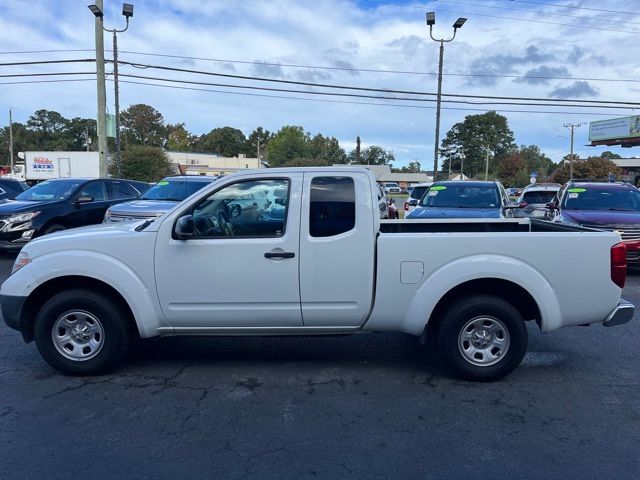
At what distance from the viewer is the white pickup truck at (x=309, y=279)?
429 cm

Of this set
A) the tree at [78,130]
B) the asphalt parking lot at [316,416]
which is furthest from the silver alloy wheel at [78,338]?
the tree at [78,130]

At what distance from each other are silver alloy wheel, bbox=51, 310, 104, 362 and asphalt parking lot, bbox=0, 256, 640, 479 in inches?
9.5

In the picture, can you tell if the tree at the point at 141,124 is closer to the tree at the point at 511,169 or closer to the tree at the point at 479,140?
the tree at the point at 479,140

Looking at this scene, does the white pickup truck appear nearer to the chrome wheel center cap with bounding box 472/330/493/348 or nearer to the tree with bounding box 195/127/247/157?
the chrome wheel center cap with bounding box 472/330/493/348

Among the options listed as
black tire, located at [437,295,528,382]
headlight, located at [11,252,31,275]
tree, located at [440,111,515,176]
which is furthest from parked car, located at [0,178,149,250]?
tree, located at [440,111,515,176]

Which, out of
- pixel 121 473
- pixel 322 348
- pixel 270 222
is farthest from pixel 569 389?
pixel 121 473

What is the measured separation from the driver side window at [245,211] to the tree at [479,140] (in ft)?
356

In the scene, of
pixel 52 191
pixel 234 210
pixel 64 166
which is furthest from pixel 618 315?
pixel 64 166

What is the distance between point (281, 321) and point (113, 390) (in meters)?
1.54

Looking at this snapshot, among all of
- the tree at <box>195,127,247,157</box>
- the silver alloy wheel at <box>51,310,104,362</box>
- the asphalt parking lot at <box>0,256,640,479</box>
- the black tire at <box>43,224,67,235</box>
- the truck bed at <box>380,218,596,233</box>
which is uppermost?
the tree at <box>195,127,247,157</box>

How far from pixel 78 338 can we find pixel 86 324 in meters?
0.15

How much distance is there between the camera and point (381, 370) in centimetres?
477

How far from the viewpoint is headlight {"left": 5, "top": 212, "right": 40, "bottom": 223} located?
10.2 meters

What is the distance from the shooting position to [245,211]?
182 inches
